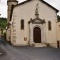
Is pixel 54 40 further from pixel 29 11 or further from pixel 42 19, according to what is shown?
pixel 29 11

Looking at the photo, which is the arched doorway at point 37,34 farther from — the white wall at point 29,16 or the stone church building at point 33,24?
the white wall at point 29,16

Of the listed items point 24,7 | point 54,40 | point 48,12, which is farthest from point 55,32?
point 24,7

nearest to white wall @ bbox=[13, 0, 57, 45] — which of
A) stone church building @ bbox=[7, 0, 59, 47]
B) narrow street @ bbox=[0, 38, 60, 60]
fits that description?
stone church building @ bbox=[7, 0, 59, 47]

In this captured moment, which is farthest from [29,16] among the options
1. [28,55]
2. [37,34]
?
[28,55]

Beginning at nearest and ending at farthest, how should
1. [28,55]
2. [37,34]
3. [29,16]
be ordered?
1. [28,55]
2. [29,16]
3. [37,34]

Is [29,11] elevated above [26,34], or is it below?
above

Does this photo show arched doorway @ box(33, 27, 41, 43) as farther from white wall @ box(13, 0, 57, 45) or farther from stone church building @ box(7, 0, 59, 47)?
white wall @ box(13, 0, 57, 45)

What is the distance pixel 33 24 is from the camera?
31.8 metres

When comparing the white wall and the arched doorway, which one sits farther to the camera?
the arched doorway

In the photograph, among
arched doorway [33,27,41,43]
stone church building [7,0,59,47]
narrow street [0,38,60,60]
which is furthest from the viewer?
arched doorway [33,27,41,43]

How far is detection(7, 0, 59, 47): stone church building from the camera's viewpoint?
31.2 meters

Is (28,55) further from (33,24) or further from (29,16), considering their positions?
(29,16)

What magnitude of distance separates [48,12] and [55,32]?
10.9 ft

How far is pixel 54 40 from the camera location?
31891 millimetres
